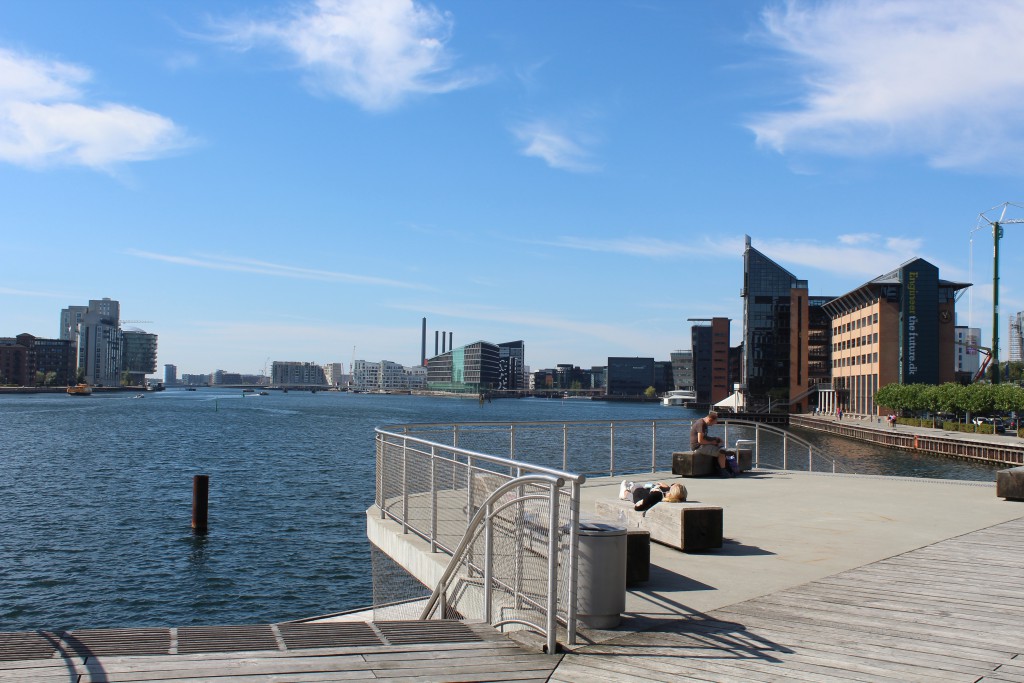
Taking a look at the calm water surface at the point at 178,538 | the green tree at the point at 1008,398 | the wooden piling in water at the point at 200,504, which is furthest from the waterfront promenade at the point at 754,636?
the green tree at the point at 1008,398

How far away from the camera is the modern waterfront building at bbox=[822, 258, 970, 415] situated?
114000mm

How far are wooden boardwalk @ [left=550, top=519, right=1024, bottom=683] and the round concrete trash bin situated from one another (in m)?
0.26

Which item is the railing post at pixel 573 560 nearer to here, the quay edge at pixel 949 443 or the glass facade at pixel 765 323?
the quay edge at pixel 949 443

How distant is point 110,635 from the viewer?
631 centimetres

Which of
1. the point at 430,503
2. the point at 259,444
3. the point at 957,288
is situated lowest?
the point at 259,444

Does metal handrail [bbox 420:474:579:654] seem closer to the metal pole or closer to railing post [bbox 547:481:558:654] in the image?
railing post [bbox 547:481:558:654]

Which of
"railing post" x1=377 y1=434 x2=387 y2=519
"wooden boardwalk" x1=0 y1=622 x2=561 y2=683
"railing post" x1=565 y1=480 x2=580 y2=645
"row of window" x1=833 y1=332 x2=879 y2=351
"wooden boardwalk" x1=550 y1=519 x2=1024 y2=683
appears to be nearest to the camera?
"wooden boardwalk" x1=0 y1=622 x2=561 y2=683

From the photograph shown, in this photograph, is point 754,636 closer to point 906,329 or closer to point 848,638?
point 848,638

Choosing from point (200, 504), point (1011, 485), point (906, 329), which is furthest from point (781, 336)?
point (1011, 485)

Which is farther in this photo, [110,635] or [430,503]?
[430,503]

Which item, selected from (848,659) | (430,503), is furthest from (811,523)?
(848,659)

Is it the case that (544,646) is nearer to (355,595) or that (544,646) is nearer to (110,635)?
(110,635)

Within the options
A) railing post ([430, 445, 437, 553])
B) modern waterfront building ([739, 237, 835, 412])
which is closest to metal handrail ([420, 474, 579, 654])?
railing post ([430, 445, 437, 553])

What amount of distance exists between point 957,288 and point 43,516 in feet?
407
